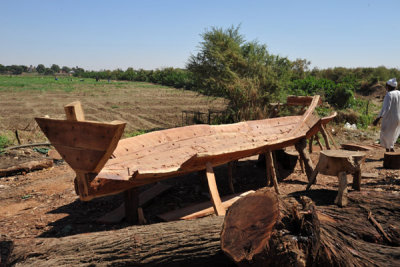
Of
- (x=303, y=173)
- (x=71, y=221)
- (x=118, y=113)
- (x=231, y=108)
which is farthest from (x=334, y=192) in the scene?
(x=118, y=113)

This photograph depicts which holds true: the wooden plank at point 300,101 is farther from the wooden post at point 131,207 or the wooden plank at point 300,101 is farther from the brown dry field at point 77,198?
the wooden post at point 131,207

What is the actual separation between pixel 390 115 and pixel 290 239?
5675mm

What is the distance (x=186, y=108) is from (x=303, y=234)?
53.0 ft

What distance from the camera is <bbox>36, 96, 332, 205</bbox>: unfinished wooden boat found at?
2.91 metres

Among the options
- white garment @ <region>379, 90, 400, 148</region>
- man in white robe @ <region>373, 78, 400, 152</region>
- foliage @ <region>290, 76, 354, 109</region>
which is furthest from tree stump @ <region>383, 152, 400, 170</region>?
foliage @ <region>290, 76, 354, 109</region>

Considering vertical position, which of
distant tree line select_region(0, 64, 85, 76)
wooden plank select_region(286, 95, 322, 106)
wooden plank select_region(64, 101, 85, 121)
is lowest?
distant tree line select_region(0, 64, 85, 76)

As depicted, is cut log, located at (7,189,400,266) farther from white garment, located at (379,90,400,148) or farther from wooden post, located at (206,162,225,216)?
white garment, located at (379,90,400,148)

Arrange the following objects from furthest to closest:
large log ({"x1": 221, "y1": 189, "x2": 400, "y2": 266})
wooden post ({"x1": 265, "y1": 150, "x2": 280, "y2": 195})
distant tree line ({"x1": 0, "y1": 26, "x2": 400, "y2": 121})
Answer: distant tree line ({"x1": 0, "y1": 26, "x2": 400, "y2": 121}) → wooden post ({"x1": 265, "y1": 150, "x2": 280, "y2": 195}) → large log ({"x1": 221, "y1": 189, "x2": 400, "y2": 266})

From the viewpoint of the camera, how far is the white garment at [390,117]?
650 centimetres

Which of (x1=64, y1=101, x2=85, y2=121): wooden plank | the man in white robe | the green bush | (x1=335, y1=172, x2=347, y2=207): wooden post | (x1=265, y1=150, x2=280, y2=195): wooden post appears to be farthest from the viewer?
the green bush

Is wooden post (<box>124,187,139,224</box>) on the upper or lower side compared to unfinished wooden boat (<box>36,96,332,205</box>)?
lower

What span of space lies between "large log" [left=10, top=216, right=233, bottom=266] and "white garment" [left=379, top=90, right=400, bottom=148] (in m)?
5.40

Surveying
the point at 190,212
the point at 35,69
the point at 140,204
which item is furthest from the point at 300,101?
the point at 35,69

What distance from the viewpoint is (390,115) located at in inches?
261
